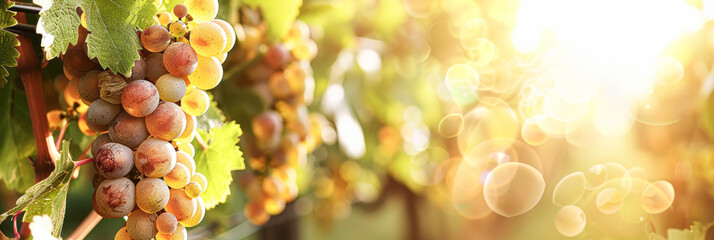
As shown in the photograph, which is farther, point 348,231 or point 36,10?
point 348,231

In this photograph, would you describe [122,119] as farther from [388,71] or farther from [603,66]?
[603,66]

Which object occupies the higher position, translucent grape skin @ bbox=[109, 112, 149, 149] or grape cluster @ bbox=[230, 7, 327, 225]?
translucent grape skin @ bbox=[109, 112, 149, 149]

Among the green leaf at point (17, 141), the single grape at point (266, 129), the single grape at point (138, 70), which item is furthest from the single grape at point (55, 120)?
the single grape at point (266, 129)

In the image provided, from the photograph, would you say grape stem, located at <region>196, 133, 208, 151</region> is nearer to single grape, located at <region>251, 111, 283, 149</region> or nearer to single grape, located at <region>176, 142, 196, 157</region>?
single grape, located at <region>176, 142, 196, 157</region>

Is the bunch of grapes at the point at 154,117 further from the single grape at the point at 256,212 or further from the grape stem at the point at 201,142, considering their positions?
the single grape at the point at 256,212

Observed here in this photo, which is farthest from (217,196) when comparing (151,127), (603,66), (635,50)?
(603,66)

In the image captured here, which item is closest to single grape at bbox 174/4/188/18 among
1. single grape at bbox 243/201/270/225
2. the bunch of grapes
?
the bunch of grapes
